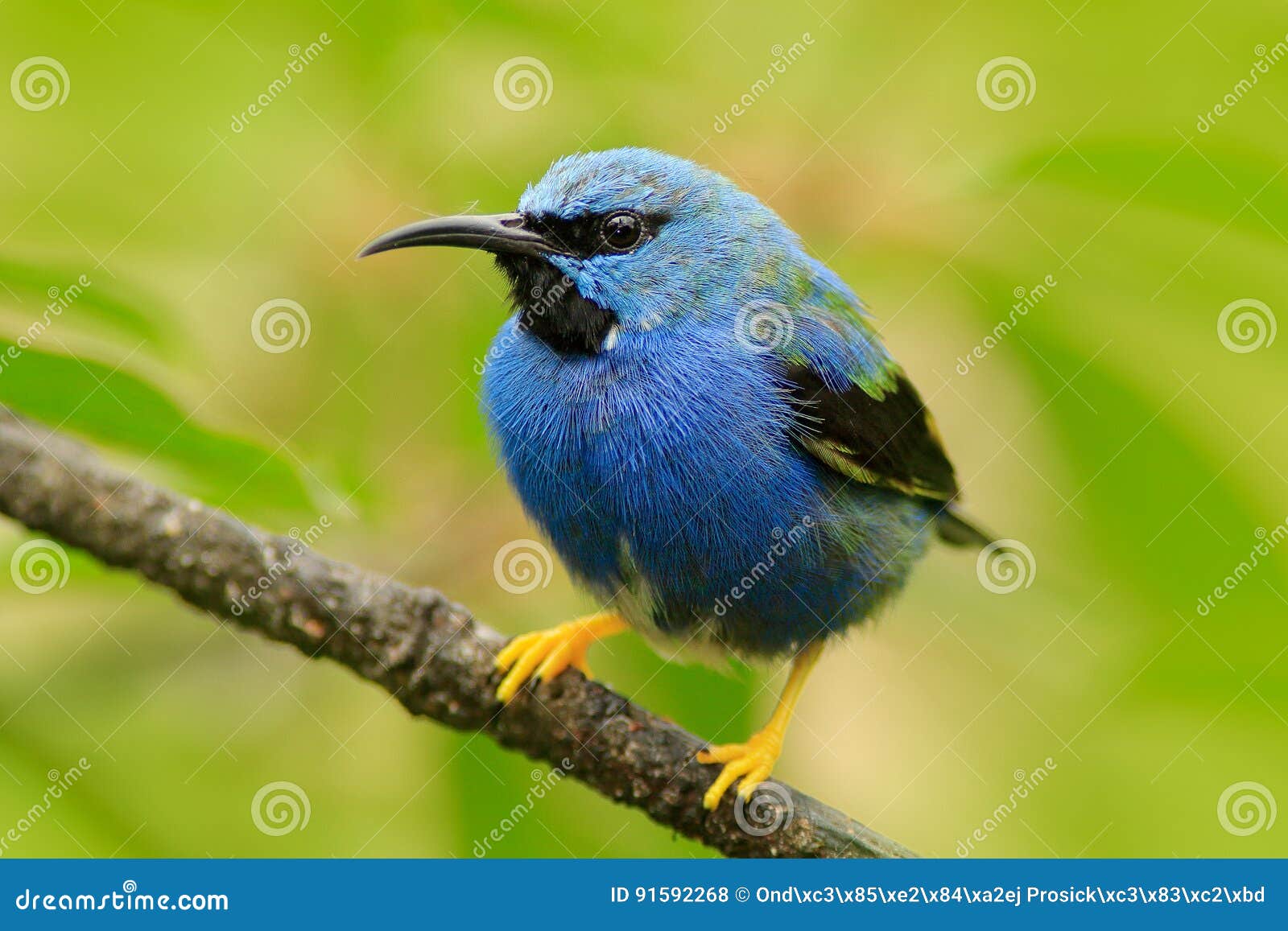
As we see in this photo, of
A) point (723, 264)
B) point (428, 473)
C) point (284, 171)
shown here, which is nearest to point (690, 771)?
point (428, 473)

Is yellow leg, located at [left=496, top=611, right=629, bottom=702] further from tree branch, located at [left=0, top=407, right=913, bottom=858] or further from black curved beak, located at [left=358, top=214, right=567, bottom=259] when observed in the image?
black curved beak, located at [left=358, top=214, right=567, bottom=259]

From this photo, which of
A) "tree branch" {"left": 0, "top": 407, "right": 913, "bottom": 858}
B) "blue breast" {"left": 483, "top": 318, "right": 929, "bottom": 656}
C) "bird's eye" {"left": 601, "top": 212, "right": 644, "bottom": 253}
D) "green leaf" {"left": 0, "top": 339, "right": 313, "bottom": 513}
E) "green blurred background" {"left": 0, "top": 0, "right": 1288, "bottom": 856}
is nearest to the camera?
"green leaf" {"left": 0, "top": 339, "right": 313, "bottom": 513}

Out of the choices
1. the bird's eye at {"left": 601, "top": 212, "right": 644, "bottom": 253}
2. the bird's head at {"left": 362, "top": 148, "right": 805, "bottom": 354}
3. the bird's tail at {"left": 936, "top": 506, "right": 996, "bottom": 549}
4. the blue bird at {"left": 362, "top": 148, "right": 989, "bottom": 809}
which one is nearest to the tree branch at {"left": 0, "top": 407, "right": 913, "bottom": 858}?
the blue bird at {"left": 362, "top": 148, "right": 989, "bottom": 809}

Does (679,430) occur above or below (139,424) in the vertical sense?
above

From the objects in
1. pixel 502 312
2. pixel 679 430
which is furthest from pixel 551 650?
pixel 502 312

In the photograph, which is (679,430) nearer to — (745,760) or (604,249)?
(604,249)

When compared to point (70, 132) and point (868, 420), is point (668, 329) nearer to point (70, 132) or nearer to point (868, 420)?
point (868, 420)
